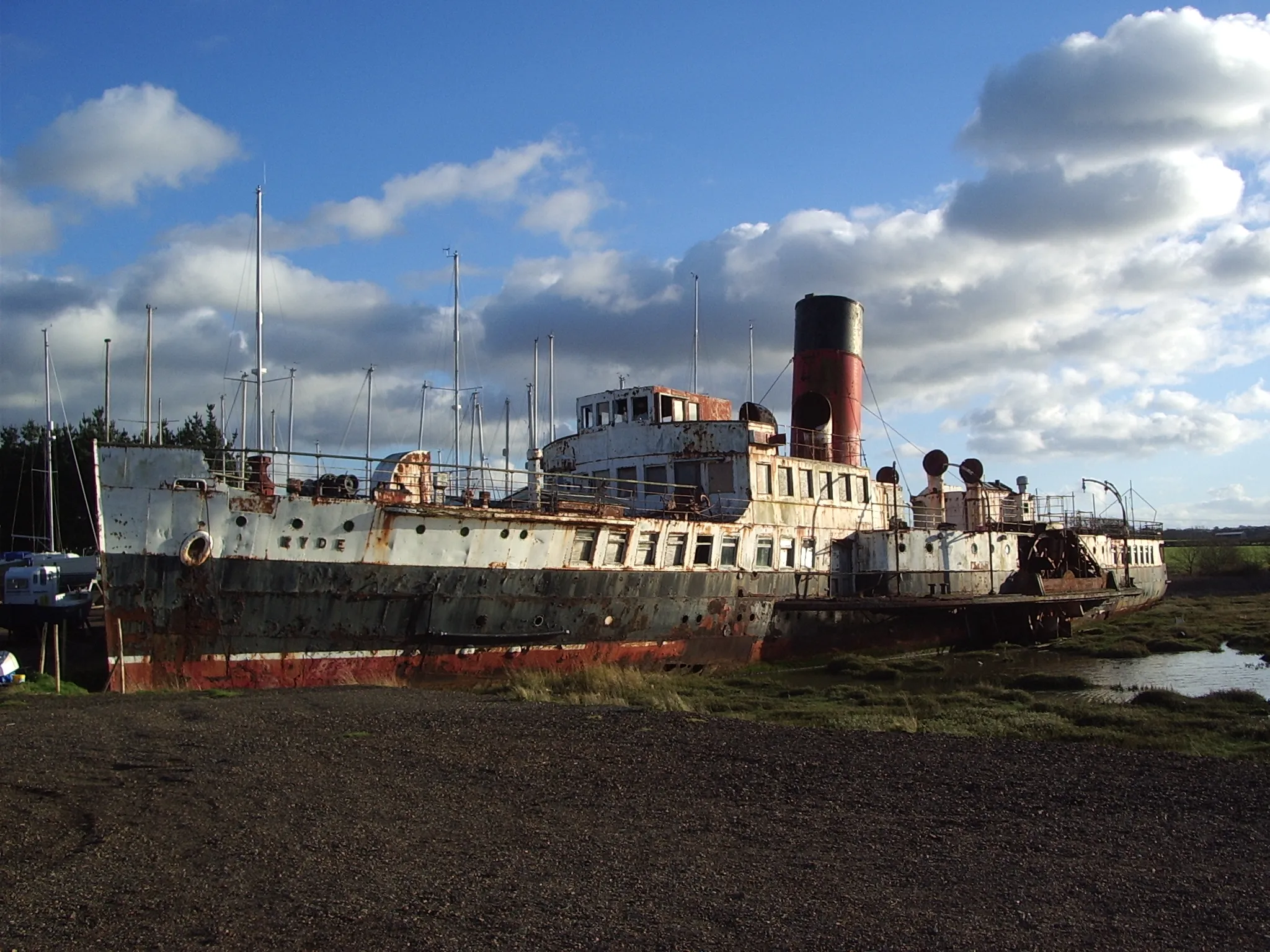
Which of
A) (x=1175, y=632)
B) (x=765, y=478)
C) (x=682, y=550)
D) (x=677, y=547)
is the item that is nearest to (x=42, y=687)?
(x=677, y=547)

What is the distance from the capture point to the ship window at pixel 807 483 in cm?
2639

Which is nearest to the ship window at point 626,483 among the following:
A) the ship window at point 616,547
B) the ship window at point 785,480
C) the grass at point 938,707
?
the ship window at point 616,547

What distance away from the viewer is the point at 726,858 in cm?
798

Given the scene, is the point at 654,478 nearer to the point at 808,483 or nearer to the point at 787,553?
the point at 787,553

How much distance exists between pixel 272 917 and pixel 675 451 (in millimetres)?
19518

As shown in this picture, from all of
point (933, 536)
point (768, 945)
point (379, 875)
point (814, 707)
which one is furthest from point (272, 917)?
point (933, 536)

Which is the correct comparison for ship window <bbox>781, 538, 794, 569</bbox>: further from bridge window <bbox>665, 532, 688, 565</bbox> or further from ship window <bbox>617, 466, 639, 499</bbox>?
ship window <bbox>617, 466, 639, 499</bbox>

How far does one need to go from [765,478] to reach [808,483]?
181 cm

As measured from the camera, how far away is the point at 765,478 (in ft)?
83.1

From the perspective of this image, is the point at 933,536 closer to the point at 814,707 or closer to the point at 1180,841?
the point at 814,707

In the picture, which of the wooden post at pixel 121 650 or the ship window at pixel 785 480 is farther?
the ship window at pixel 785 480

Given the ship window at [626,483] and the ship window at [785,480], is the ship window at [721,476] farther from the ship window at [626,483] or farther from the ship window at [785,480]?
the ship window at [626,483]

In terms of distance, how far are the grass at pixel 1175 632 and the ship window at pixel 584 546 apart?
1594cm

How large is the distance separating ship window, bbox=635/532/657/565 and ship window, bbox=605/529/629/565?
1.09ft
